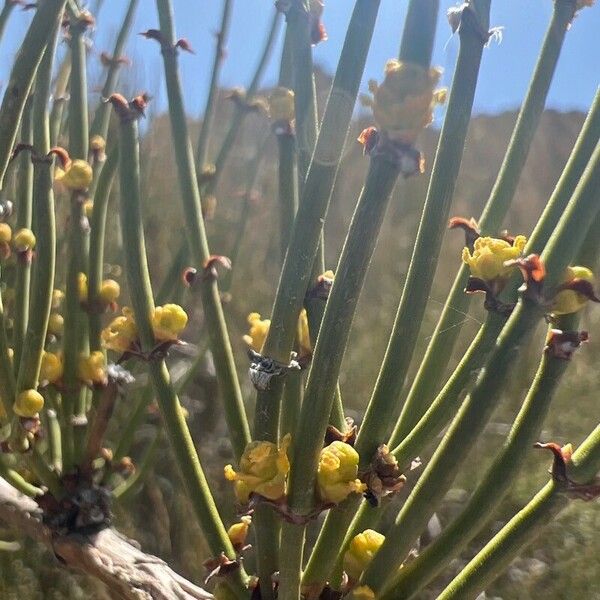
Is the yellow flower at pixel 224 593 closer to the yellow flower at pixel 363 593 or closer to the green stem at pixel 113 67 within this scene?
the yellow flower at pixel 363 593

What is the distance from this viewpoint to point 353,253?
49 cm

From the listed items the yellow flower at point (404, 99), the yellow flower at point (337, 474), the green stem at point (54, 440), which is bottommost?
the green stem at point (54, 440)

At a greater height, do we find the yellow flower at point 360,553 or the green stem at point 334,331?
the green stem at point 334,331

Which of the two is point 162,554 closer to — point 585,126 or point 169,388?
point 169,388

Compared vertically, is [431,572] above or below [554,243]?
below

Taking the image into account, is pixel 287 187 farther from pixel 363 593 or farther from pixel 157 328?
pixel 363 593

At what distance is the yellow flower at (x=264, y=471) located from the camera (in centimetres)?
51

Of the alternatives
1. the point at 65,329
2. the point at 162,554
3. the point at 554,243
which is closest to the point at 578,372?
the point at 162,554

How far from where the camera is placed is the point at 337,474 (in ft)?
1.68

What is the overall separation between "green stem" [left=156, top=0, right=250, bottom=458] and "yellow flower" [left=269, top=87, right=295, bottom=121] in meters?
0.10

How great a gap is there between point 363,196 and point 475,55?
0.13 m

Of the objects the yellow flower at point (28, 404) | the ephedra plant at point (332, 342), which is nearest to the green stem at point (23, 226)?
the ephedra plant at point (332, 342)

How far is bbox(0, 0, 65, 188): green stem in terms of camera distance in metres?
0.62

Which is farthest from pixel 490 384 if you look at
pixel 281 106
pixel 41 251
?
pixel 41 251
